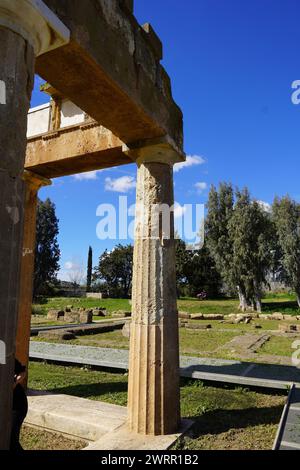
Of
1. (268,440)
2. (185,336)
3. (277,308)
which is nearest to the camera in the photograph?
(268,440)

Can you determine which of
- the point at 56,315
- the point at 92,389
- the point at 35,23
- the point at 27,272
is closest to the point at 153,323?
the point at 27,272

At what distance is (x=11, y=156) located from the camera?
2.03 metres

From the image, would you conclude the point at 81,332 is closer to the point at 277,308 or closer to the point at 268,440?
the point at 268,440

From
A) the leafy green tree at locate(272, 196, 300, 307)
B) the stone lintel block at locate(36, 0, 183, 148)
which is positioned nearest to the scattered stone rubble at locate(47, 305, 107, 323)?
the stone lintel block at locate(36, 0, 183, 148)

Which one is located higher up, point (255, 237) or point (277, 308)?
point (255, 237)

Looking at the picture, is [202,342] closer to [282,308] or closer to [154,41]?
[154,41]

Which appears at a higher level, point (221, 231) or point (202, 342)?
point (221, 231)

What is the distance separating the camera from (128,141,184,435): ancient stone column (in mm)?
3854

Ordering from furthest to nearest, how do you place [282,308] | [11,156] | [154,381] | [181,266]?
[181,266], [282,308], [154,381], [11,156]

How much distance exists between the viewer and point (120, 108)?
363 cm

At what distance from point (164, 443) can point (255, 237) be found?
2767 cm

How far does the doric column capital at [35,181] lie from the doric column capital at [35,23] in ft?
10.8

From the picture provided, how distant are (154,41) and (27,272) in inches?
148
